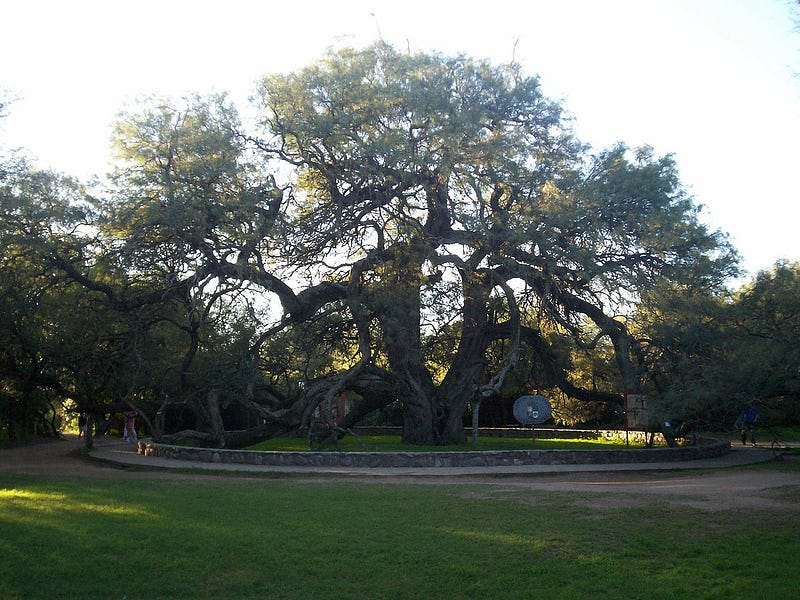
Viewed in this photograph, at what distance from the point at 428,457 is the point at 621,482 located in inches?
197

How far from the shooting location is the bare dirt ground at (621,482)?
1184 cm

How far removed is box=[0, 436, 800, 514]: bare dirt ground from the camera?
38.9ft

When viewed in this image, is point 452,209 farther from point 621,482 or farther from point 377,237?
point 621,482

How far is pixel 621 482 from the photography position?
16.0m

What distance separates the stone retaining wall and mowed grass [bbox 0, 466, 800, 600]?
675 centimetres

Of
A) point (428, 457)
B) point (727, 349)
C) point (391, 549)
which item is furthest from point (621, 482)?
point (391, 549)

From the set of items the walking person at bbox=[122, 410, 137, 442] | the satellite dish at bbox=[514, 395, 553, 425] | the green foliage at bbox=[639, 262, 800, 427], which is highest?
the green foliage at bbox=[639, 262, 800, 427]

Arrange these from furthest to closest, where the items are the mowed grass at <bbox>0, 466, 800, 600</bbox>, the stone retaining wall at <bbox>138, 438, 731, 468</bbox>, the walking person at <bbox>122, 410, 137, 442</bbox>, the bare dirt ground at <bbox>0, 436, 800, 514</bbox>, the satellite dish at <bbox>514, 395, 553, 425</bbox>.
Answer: the walking person at <bbox>122, 410, 137, 442</bbox>, the satellite dish at <bbox>514, 395, 553, 425</bbox>, the stone retaining wall at <bbox>138, 438, 731, 468</bbox>, the bare dirt ground at <bbox>0, 436, 800, 514</bbox>, the mowed grass at <bbox>0, 466, 800, 600</bbox>

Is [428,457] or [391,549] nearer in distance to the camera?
[391,549]

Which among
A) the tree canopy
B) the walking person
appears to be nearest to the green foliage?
the tree canopy

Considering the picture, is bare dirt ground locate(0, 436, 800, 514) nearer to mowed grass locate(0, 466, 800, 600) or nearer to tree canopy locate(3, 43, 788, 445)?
mowed grass locate(0, 466, 800, 600)

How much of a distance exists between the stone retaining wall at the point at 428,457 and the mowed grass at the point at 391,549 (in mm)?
6752

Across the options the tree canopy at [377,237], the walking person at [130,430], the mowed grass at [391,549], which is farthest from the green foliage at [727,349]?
the walking person at [130,430]

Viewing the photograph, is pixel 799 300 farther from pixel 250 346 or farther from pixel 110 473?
pixel 110 473
